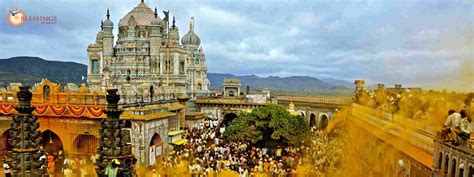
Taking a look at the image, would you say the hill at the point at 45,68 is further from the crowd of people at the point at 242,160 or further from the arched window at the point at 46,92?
the crowd of people at the point at 242,160

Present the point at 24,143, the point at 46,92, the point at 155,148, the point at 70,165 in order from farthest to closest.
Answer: the point at 46,92 < the point at 155,148 < the point at 70,165 < the point at 24,143

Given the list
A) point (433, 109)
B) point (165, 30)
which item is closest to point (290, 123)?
point (433, 109)

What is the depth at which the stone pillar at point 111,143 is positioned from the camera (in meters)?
7.87

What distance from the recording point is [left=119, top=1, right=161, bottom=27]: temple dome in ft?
144

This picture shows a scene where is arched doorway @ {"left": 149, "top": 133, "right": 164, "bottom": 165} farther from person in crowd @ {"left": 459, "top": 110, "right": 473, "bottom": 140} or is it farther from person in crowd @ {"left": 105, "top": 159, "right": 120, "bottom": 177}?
person in crowd @ {"left": 459, "top": 110, "right": 473, "bottom": 140}

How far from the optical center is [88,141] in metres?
20.2

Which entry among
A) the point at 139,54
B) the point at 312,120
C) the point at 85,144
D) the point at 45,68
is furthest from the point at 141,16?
the point at 45,68

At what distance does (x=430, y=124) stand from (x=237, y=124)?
15.4 meters

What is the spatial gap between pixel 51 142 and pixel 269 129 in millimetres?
11960

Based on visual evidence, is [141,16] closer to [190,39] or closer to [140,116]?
[190,39]

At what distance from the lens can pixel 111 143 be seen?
7906 mm

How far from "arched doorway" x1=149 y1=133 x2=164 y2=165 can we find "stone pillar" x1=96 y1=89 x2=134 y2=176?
11.9 metres

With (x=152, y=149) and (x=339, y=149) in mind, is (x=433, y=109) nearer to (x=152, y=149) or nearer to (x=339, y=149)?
(x=339, y=149)

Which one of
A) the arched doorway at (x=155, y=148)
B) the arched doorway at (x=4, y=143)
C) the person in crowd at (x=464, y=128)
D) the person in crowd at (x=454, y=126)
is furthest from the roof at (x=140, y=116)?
the person in crowd at (x=464, y=128)
